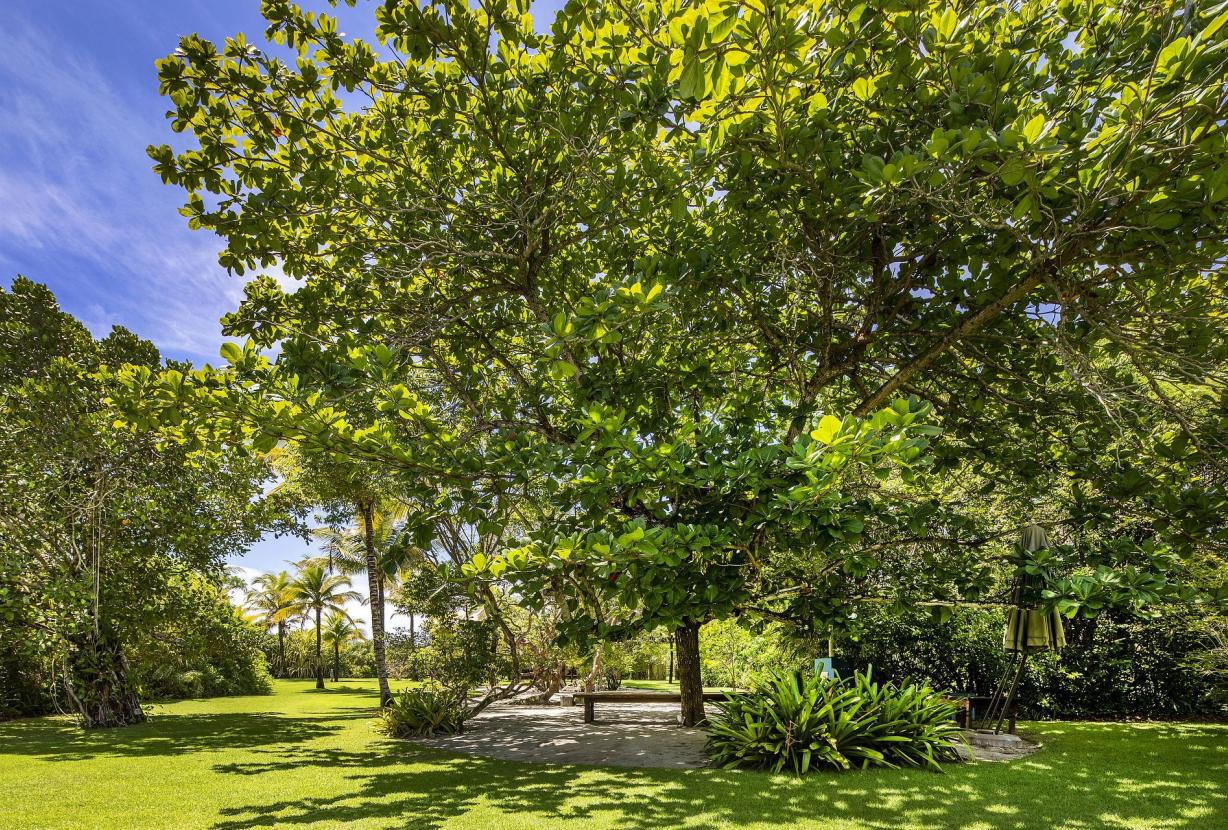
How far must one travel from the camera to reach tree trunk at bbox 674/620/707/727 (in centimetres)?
828

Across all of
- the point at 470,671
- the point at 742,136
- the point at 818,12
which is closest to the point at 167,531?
the point at 470,671

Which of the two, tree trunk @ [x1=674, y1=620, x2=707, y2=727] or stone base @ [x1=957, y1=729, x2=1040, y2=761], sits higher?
tree trunk @ [x1=674, y1=620, x2=707, y2=727]

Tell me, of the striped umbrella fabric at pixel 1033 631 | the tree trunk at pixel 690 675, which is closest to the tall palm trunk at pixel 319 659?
the tree trunk at pixel 690 675

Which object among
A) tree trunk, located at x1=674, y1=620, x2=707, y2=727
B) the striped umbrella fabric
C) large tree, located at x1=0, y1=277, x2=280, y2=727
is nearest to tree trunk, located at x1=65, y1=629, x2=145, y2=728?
large tree, located at x1=0, y1=277, x2=280, y2=727

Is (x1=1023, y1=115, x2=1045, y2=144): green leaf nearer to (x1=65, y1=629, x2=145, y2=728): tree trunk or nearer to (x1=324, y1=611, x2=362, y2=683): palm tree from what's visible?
(x1=65, y1=629, x2=145, y2=728): tree trunk

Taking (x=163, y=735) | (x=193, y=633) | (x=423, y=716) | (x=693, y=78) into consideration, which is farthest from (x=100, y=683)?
(x=693, y=78)

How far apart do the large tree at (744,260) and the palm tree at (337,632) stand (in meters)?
35.6

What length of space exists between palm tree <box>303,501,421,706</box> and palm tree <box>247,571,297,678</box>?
18.8 feet

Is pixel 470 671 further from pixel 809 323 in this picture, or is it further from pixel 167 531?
pixel 809 323

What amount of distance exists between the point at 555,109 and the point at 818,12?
2.16 meters

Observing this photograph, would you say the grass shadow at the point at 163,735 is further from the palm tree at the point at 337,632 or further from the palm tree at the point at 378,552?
the palm tree at the point at 337,632

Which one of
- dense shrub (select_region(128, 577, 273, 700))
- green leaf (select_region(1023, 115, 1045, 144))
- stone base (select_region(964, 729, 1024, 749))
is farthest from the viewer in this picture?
dense shrub (select_region(128, 577, 273, 700))

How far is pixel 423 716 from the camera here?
1030 centimetres

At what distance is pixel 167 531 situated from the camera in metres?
11.0
